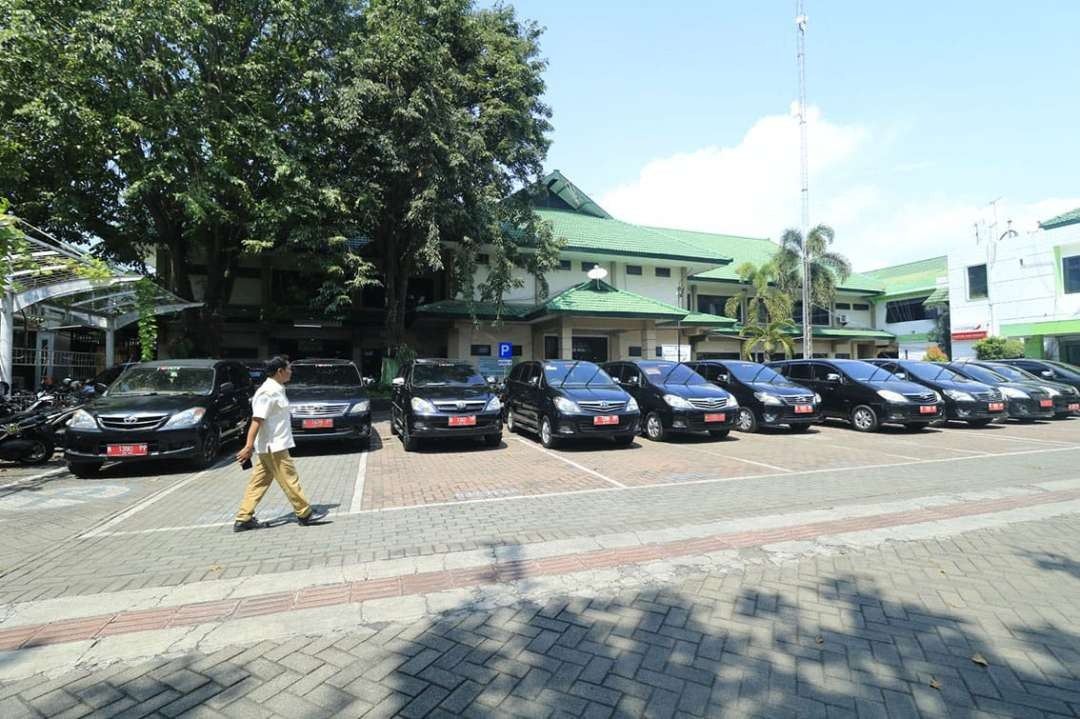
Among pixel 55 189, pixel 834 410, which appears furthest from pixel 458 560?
pixel 55 189

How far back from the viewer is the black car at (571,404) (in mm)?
9812

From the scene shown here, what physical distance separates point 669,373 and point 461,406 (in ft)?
16.9

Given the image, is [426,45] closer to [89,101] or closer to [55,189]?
[89,101]

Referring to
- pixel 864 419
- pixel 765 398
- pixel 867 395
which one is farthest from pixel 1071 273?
pixel 765 398

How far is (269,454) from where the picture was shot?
523 centimetres

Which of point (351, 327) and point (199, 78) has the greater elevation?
point (199, 78)

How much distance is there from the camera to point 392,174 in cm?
1600

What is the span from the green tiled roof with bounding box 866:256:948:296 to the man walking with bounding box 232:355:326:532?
40.6 meters

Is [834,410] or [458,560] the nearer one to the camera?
[458,560]

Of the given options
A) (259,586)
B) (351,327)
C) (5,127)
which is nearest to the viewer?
(259,586)

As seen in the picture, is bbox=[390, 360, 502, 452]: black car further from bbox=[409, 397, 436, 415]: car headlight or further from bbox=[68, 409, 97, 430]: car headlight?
bbox=[68, 409, 97, 430]: car headlight

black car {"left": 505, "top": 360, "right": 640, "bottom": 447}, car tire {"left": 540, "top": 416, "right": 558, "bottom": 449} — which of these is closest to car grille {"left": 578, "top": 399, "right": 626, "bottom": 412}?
black car {"left": 505, "top": 360, "right": 640, "bottom": 447}

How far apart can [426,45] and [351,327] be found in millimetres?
12096

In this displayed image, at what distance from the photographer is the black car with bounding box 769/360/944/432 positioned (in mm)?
12227
